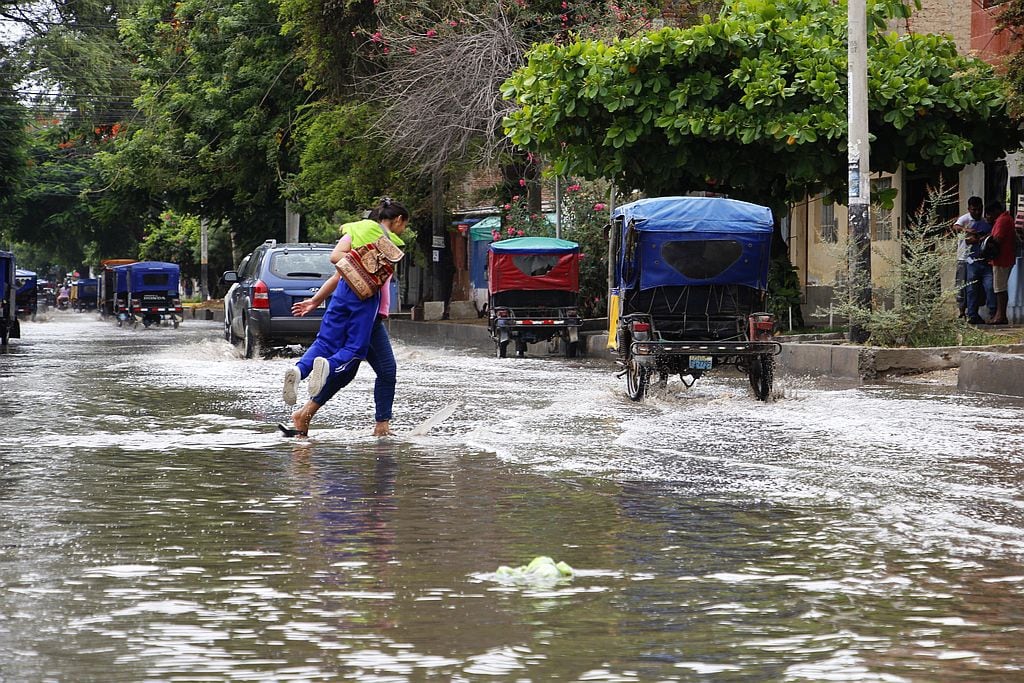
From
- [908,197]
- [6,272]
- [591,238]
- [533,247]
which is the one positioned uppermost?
[908,197]

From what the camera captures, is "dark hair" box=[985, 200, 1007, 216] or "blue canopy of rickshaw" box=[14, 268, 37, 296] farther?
"blue canopy of rickshaw" box=[14, 268, 37, 296]

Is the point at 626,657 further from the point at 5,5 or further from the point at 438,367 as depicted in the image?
the point at 5,5

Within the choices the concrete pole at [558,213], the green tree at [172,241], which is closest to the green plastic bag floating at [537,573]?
the concrete pole at [558,213]

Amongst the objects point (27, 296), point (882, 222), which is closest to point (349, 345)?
point (882, 222)

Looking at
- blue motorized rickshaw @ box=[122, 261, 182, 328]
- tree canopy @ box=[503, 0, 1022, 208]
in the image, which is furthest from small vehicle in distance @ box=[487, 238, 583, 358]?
blue motorized rickshaw @ box=[122, 261, 182, 328]

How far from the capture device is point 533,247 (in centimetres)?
2925

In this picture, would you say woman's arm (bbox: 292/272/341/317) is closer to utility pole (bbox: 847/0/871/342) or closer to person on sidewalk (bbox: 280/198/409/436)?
person on sidewalk (bbox: 280/198/409/436)

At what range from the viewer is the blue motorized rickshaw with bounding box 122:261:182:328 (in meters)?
54.8

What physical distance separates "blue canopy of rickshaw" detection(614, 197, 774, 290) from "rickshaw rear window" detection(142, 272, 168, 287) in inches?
1673

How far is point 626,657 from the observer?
5074mm

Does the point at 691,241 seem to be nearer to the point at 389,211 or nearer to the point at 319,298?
the point at 389,211

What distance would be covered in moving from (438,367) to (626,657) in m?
18.2

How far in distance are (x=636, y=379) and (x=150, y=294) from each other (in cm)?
4148

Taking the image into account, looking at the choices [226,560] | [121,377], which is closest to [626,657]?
[226,560]
